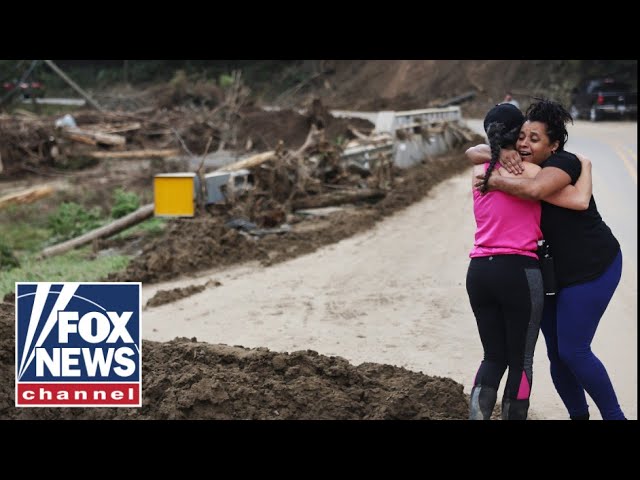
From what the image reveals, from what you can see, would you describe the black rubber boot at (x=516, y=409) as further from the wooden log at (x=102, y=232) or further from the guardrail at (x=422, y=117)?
the guardrail at (x=422, y=117)

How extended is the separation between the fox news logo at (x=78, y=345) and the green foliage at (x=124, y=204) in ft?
32.5

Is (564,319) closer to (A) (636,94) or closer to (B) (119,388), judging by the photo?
(B) (119,388)

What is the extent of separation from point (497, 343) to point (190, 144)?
1959cm

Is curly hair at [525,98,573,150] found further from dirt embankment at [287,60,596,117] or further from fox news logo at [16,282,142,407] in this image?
dirt embankment at [287,60,596,117]

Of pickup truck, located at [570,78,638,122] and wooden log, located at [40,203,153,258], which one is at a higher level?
pickup truck, located at [570,78,638,122]

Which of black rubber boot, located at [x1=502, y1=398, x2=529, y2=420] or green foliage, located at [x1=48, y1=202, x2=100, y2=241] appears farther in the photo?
green foliage, located at [x1=48, y1=202, x2=100, y2=241]

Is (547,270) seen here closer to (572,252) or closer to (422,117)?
(572,252)

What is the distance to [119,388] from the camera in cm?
464

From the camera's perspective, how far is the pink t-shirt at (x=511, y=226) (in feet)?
13.8

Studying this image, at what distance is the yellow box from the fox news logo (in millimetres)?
6896

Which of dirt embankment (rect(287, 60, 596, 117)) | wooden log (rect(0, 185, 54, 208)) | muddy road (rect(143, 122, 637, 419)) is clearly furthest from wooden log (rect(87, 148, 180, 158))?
dirt embankment (rect(287, 60, 596, 117))

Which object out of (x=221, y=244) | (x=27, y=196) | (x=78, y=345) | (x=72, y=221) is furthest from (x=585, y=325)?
(x=27, y=196)

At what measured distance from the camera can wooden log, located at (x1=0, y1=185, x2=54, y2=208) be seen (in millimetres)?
16469

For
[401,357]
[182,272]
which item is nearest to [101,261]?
[182,272]
